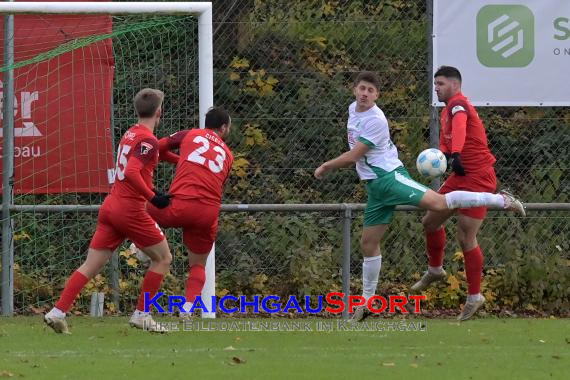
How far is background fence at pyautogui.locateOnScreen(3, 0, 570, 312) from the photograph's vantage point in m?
11.7

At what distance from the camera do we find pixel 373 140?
9312 mm

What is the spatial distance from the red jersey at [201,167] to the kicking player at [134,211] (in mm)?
307

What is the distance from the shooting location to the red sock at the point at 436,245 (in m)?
10.0

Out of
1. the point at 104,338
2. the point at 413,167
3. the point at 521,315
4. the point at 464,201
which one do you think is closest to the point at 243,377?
the point at 104,338

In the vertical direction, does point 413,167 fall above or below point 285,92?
below

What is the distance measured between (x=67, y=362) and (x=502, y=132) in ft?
26.1

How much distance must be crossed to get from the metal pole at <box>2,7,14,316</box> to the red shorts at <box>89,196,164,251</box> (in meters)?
2.41

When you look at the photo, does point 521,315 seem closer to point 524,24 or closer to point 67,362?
point 524,24

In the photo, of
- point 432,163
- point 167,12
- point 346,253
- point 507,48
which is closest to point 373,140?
point 432,163

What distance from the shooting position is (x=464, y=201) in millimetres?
9438

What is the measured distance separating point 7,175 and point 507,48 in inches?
199

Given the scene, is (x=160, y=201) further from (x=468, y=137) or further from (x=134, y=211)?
(x=468, y=137)

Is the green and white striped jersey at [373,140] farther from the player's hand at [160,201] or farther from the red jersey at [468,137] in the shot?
the player's hand at [160,201]

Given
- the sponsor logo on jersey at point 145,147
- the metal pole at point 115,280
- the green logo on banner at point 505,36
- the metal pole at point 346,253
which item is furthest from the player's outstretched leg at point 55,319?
the green logo on banner at point 505,36
